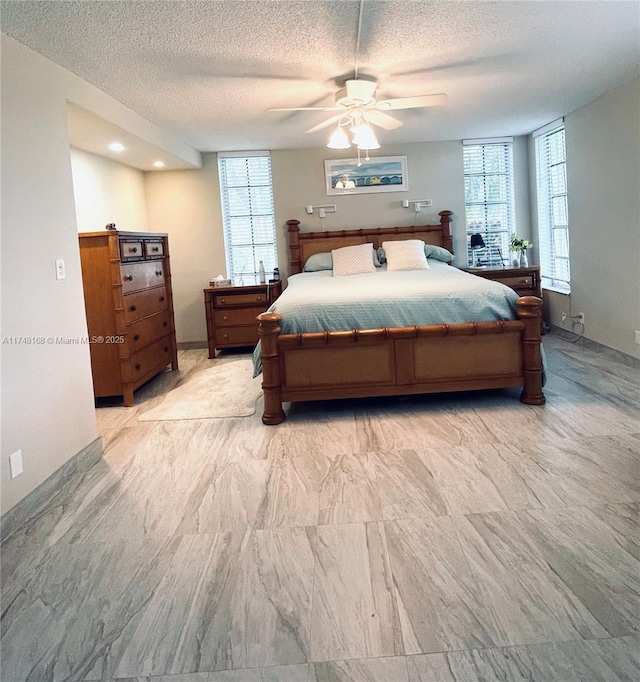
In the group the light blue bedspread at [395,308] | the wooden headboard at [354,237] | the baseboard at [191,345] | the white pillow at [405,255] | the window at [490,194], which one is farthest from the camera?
the baseboard at [191,345]

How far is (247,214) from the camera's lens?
6262 mm

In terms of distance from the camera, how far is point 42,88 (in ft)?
9.02

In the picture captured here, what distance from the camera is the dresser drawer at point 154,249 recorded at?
4.55 meters

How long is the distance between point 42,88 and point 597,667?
10.7ft

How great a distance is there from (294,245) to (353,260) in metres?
0.95

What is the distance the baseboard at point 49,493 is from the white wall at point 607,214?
402 centimetres

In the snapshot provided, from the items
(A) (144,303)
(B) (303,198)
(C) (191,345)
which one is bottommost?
(C) (191,345)

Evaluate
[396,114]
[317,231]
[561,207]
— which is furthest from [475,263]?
[396,114]

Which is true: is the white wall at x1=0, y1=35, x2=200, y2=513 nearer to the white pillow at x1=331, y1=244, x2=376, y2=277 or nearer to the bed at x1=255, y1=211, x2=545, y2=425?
the bed at x1=255, y1=211, x2=545, y2=425

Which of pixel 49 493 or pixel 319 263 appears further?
pixel 319 263

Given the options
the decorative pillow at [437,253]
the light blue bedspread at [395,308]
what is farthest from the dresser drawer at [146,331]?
the decorative pillow at [437,253]

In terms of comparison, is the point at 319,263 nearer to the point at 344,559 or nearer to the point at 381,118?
the point at 381,118

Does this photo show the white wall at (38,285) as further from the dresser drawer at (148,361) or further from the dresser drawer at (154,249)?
the dresser drawer at (154,249)

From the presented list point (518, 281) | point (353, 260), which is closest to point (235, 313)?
point (353, 260)
